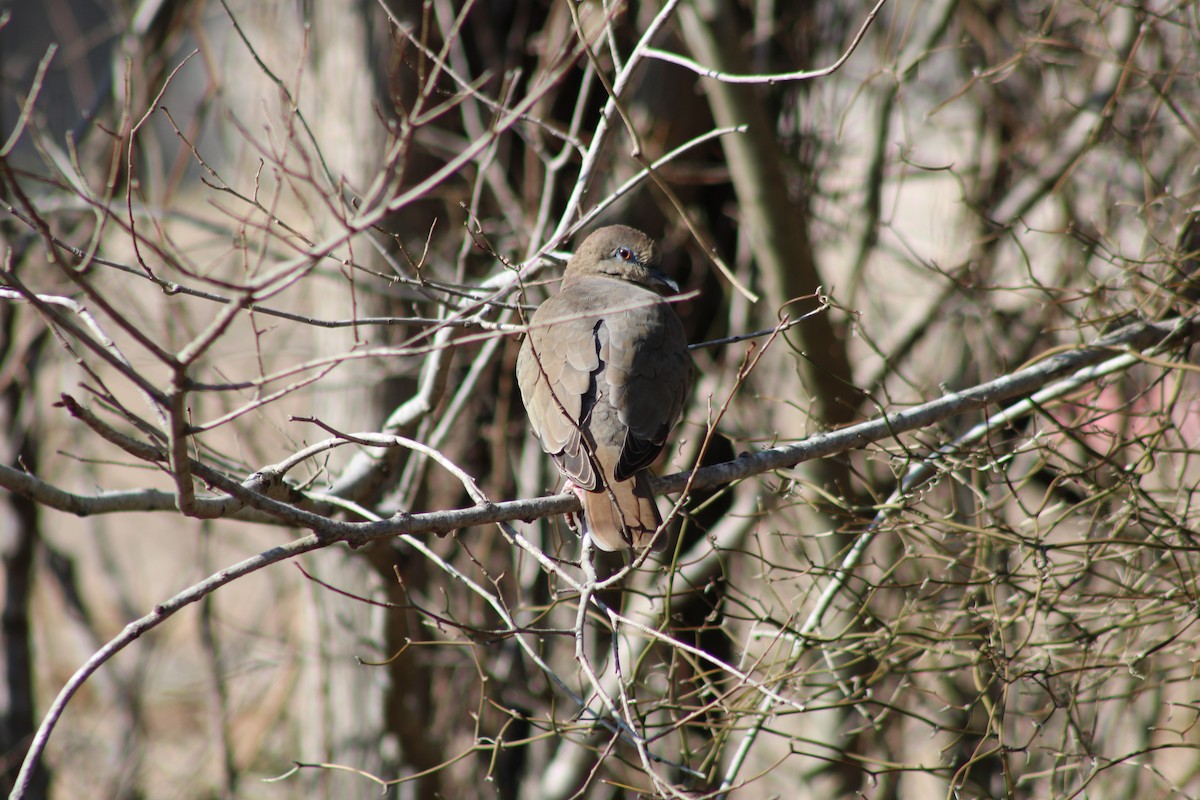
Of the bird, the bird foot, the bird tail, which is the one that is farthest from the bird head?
the bird tail

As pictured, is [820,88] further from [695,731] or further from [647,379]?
[695,731]

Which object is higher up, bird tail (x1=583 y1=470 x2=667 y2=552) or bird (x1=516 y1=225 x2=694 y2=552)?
bird (x1=516 y1=225 x2=694 y2=552)

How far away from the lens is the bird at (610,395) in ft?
11.9

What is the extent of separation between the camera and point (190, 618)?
33.3 ft

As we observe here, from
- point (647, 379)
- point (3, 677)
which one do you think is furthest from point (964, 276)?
point (3, 677)

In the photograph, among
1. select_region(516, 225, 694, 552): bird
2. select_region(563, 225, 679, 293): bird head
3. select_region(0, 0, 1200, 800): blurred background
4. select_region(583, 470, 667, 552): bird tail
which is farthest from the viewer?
select_region(0, 0, 1200, 800): blurred background

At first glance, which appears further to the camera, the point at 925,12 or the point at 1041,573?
the point at 925,12

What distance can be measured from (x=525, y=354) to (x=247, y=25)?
13.8 feet

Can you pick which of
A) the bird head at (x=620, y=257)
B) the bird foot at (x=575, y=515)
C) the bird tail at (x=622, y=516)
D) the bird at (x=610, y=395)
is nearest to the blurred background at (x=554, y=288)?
the bird head at (x=620, y=257)

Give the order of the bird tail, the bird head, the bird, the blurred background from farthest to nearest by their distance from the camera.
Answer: the blurred background
the bird head
the bird
the bird tail

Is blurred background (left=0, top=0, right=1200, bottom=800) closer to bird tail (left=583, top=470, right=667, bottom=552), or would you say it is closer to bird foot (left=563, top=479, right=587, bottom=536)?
bird foot (left=563, top=479, right=587, bottom=536)

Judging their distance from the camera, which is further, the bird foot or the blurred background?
the blurred background

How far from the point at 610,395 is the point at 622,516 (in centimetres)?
61

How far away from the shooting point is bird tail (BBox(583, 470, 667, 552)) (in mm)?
3521
